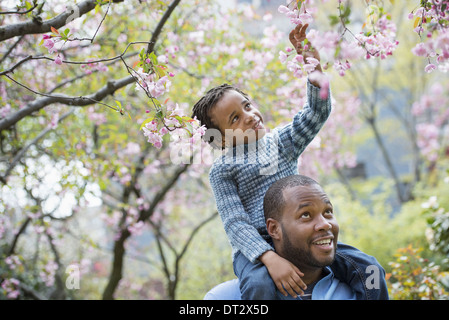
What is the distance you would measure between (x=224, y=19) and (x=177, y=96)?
1056 mm

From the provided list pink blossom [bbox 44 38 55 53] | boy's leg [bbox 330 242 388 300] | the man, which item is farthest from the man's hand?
pink blossom [bbox 44 38 55 53]

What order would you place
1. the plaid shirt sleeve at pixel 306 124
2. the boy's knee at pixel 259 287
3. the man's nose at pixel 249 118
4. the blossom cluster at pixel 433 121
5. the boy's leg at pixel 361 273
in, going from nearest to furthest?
the boy's knee at pixel 259 287 < the boy's leg at pixel 361 273 < the plaid shirt sleeve at pixel 306 124 < the man's nose at pixel 249 118 < the blossom cluster at pixel 433 121

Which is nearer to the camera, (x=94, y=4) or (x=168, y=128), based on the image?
(x=168, y=128)

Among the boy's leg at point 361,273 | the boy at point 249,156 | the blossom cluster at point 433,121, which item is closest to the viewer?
the boy's leg at point 361,273

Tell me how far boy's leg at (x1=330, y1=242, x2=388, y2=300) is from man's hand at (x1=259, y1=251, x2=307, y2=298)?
0.28m

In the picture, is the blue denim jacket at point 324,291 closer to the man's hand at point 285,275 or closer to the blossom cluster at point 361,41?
the man's hand at point 285,275

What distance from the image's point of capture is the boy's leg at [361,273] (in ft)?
Answer: 5.44

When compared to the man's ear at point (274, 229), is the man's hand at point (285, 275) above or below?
below

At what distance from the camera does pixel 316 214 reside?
1665 mm

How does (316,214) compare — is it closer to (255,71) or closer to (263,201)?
(263,201)

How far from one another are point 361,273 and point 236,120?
91 cm

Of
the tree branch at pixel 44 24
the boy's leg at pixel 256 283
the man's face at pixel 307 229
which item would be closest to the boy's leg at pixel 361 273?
the man's face at pixel 307 229

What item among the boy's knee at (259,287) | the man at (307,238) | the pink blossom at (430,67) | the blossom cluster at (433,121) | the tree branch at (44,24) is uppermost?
the blossom cluster at (433,121)
